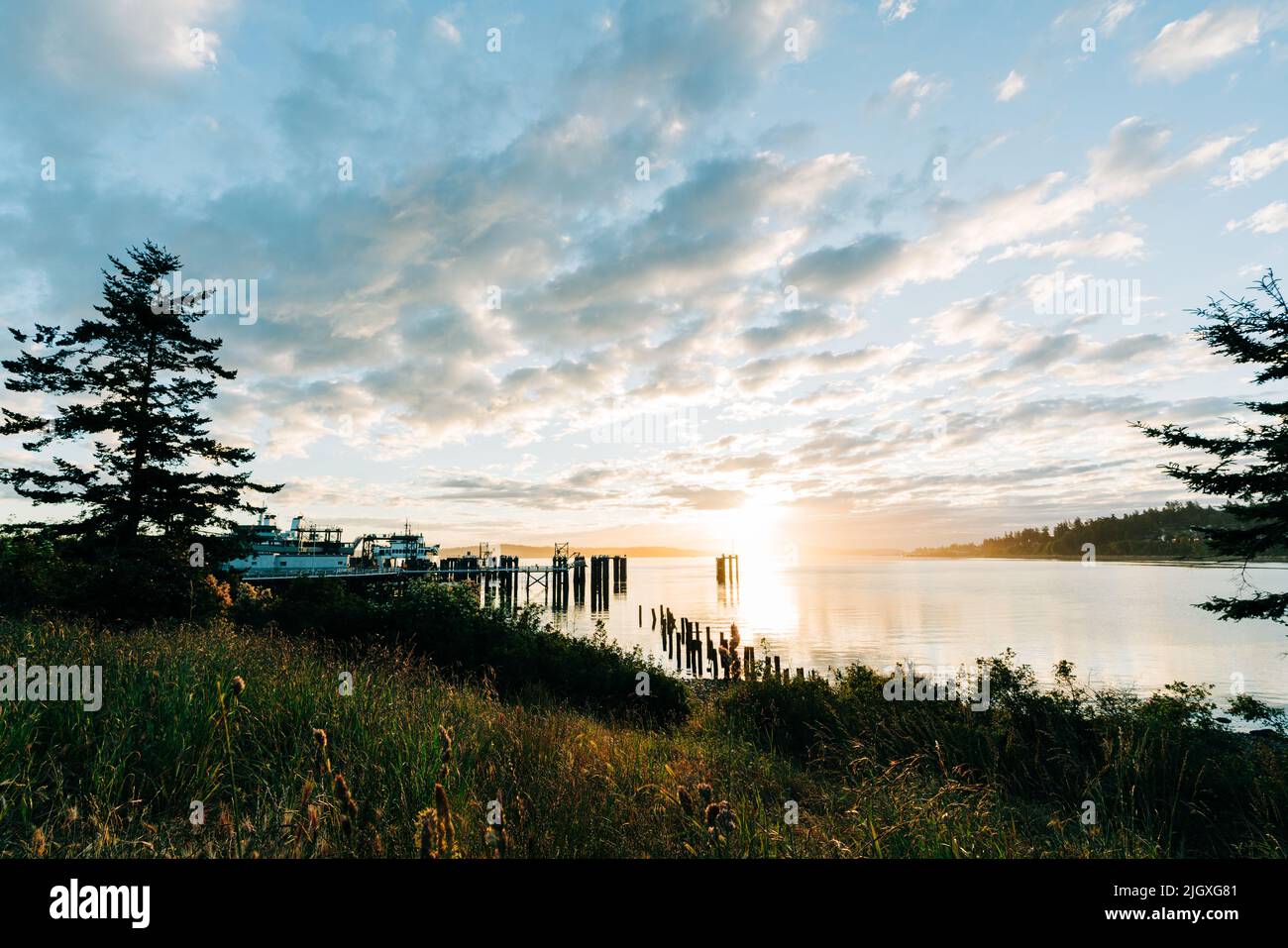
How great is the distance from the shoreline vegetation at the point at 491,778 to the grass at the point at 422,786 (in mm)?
31

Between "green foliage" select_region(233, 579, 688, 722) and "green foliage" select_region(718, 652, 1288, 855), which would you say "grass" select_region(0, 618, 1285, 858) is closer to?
"green foliage" select_region(718, 652, 1288, 855)

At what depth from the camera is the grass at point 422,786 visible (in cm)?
414

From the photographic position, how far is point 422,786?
4.93 m

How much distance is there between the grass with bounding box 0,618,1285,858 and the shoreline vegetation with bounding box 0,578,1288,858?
0.03 m

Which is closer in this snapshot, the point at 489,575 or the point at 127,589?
the point at 127,589

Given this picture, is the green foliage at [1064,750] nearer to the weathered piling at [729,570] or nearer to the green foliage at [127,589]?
the green foliage at [127,589]

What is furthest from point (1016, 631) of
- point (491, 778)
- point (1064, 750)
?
point (491, 778)

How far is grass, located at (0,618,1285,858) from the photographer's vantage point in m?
4.14

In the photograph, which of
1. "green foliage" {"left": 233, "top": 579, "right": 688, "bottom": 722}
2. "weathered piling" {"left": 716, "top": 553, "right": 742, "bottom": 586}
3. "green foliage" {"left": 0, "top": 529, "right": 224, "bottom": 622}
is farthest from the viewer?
"weathered piling" {"left": 716, "top": 553, "right": 742, "bottom": 586}

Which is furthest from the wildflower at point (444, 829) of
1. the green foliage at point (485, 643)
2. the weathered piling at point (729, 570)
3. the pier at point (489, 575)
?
the weathered piling at point (729, 570)

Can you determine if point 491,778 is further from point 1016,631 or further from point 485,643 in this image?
point 1016,631

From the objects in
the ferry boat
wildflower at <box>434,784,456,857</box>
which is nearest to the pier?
the ferry boat

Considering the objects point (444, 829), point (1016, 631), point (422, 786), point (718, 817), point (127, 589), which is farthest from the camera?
point (1016, 631)

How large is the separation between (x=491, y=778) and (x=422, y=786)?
92cm
